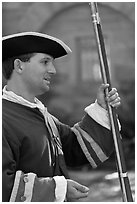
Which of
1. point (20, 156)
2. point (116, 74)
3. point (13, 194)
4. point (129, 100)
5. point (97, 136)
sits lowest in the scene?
point (13, 194)

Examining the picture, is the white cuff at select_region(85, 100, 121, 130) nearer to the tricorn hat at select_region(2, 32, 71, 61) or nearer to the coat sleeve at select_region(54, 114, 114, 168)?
the coat sleeve at select_region(54, 114, 114, 168)

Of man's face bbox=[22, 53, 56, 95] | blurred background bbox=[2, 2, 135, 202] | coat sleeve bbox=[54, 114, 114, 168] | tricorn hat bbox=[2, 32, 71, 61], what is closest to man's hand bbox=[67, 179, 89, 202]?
coat sleeve bbox=[54, 114, 114, 168]

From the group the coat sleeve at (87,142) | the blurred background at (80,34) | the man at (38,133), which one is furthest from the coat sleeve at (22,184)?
the blurred background at (80,34)

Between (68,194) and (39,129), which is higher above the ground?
(39,129)

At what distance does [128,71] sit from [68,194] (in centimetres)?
821

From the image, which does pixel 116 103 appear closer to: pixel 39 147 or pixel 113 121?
pixel 113 121

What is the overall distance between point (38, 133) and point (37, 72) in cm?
26

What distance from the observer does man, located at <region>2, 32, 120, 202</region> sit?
2016 mm

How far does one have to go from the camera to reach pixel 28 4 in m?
10.5

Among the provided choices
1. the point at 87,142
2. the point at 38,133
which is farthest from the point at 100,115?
the point at 38,133

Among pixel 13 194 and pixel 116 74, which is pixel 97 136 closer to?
pixel 13 194

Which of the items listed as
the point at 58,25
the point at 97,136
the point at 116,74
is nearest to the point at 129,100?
the point at 116,74

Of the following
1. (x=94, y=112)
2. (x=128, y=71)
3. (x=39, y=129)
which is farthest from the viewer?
(x=128, y=71)

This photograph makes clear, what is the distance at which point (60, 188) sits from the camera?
204cm
